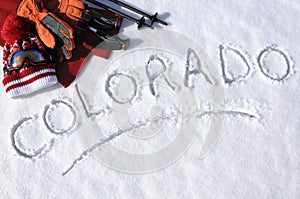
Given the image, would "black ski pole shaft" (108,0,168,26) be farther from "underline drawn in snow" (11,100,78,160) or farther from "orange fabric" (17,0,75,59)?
"underline drawn in snow" (11,100,78,160)

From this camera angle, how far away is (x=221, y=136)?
3.39 ft

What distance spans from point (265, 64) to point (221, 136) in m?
0.26

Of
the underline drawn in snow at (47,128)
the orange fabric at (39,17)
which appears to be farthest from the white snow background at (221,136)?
the orange fabric at (39,17)

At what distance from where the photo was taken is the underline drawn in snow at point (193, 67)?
107cm

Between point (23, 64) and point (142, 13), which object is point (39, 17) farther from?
point (142, 13)

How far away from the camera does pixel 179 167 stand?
1.02 meters

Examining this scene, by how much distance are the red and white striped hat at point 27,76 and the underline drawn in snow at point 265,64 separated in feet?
2.00

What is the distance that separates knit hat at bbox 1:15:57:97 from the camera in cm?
103

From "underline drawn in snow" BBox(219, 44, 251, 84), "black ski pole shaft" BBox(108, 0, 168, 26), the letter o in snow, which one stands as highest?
"black ski pole shaft" BBox(108, 0, 168, 26)

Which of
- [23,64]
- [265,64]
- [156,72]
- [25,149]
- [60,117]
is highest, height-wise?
[265,64]

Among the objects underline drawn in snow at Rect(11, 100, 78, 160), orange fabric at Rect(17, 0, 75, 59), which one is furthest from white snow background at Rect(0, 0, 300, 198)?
orange fabric at Rect(17, 0, 75, 59)

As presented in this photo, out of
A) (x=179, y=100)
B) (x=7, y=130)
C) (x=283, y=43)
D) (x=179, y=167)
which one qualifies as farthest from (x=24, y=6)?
(x=283, y=43)

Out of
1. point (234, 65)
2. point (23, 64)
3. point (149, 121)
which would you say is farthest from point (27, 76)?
point (234, 65)

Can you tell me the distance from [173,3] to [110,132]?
0.45 meters
